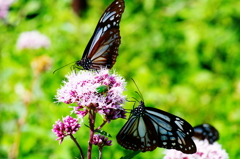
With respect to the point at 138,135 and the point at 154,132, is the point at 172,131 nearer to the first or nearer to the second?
the point at 154,132

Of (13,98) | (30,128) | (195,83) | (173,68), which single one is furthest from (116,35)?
(173,68)

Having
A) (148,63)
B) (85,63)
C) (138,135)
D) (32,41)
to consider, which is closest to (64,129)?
(138,135)

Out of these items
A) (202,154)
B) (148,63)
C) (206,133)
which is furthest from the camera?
(148,63)

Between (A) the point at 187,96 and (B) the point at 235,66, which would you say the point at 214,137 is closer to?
(A) the point at 187,96

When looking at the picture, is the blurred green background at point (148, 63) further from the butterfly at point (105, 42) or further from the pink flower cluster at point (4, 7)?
the butterfly at point (105, 42)

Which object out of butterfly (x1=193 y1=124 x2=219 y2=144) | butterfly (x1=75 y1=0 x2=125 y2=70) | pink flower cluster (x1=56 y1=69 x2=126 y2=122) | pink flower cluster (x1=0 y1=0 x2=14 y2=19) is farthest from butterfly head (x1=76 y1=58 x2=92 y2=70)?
pink flower cluster (x1=0 y1=0 x2=14 y2=19)

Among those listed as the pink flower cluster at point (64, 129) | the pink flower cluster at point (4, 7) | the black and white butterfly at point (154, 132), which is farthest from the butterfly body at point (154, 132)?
the pink flower cluster at point (4, 7)

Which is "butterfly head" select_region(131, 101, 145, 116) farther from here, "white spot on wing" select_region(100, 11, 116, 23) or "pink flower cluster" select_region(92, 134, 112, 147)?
"white spot on wing" select_region(100, 11, 116, 23)
